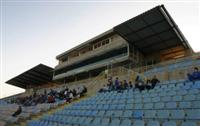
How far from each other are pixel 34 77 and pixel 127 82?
27.1 meters

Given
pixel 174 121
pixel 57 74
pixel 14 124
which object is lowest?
pixel 14 124

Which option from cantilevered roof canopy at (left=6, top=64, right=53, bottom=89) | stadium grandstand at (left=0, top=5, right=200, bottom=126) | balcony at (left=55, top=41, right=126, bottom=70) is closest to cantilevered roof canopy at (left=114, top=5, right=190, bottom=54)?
stadium grandstand at (left=0, top=5, right=200, bottom=126)

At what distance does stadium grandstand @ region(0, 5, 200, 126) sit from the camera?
26.9 feet

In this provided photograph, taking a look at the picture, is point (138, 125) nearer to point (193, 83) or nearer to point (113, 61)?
point (193, 83)

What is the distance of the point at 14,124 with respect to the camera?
13.1 meters

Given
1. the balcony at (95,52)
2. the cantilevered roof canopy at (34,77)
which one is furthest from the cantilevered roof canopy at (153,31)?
the cantilevered roof canopy at (34,77)

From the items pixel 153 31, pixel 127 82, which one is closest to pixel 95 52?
pixel 153 31

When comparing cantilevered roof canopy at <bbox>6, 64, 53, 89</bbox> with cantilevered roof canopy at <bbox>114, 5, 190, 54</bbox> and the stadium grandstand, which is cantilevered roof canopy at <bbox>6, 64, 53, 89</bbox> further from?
cantilevered roof canopy at <bbox>114, 5, 190, 54</bbox>

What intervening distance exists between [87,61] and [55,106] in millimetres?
14699

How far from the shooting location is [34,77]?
127 feet

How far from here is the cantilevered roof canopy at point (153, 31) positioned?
17136 millimetres

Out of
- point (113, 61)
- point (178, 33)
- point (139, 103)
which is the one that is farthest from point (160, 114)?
point (113, 61)

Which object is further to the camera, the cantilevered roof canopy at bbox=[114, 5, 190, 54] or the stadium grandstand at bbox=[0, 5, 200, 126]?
the cantilevered roof canopy at bbox=[114, 5, 190, 54]

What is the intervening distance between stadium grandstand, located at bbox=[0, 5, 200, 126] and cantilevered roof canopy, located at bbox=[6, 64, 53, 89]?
17cm
